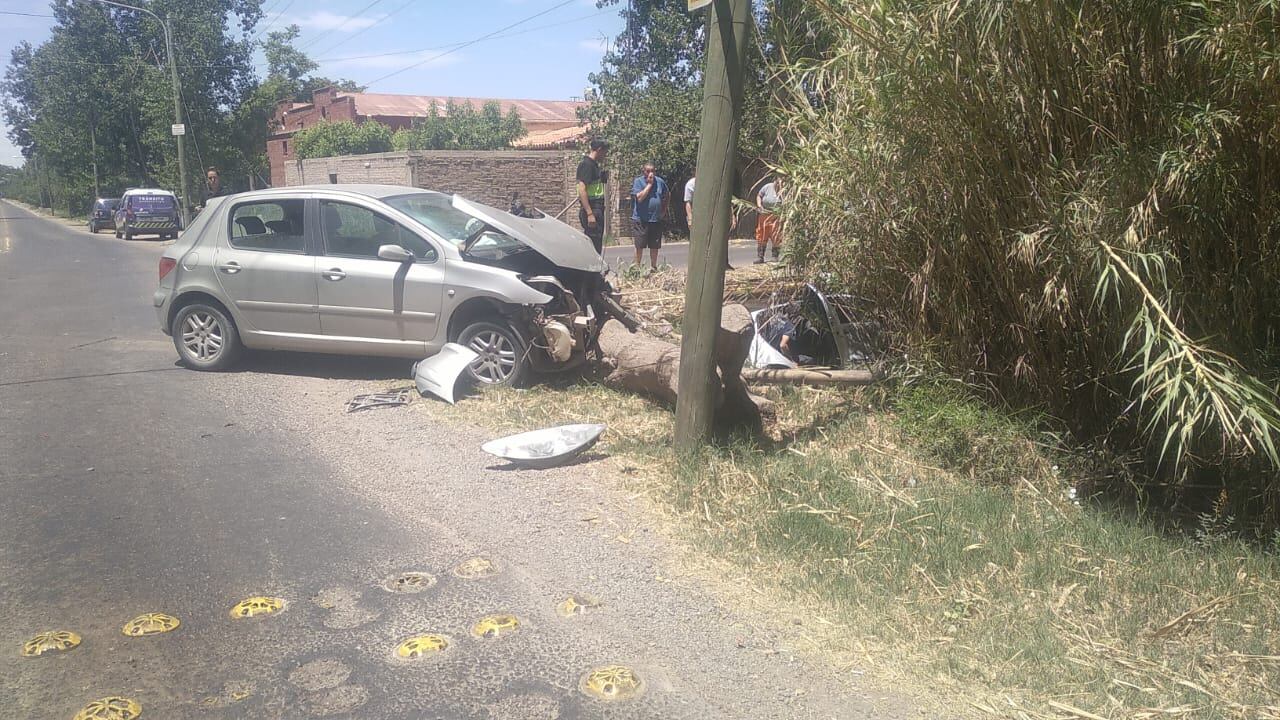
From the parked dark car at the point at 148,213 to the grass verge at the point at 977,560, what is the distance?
29639 mm

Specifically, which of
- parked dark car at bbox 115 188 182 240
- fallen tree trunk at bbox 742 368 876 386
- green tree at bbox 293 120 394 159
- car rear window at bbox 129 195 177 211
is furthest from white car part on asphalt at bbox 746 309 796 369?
green tree at bbox 293 120 394 159

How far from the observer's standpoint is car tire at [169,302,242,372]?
8.75 meters

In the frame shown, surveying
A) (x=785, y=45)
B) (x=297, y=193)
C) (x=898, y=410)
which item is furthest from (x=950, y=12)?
(x=297, y=193)

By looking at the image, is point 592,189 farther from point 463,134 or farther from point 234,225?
point 463,134

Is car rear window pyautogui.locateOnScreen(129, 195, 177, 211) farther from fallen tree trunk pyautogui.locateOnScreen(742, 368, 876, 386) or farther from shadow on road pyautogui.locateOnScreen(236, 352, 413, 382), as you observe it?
fallen tree trunk pyautogui.locateOnScreen(742, 368, 876, 386)

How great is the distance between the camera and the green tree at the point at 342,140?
36469mm

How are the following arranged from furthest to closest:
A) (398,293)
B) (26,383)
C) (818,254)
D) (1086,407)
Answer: (26,383) → (398,293) → (818,254) → (1086,407)

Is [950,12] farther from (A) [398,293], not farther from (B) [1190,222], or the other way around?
(A) [398,293]

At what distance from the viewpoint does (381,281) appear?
8.02 metres

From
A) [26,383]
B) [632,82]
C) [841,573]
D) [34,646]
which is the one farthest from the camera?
[632,82]

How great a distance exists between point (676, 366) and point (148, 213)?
30357mm

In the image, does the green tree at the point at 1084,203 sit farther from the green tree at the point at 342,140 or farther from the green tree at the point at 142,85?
the green tree at the point at 142,85

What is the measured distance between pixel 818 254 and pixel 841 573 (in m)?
2.88

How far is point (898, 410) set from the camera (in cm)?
670
